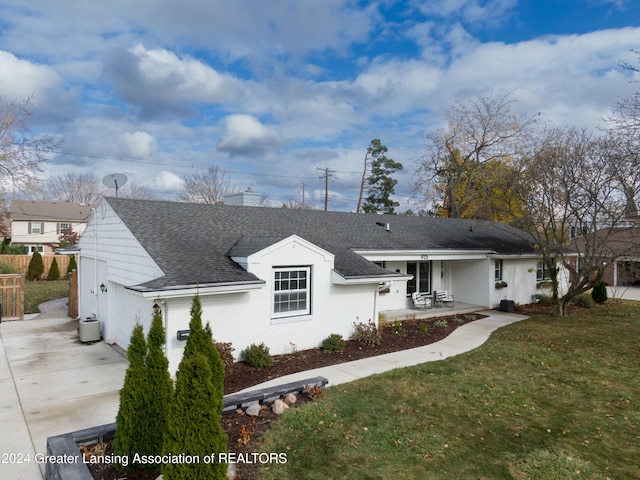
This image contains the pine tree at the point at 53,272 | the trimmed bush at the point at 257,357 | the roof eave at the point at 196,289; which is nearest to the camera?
the roof eave at the point at 196,289

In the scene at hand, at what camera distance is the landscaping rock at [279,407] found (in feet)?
21.6

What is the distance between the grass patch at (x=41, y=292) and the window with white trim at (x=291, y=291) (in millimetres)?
12291

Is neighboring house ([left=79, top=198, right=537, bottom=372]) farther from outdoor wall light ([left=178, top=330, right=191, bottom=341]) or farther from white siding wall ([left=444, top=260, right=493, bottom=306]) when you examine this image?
white siding wall ([left=444, top=260, right=493, bottom=306])

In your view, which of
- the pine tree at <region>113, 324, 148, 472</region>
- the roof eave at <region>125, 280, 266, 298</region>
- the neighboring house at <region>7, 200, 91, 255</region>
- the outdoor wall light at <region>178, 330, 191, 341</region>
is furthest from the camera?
the neighboring house at <region>7, 200, 91, 255</region>

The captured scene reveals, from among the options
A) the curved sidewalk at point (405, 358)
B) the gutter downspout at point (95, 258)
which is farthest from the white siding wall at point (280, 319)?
the gutter downspout at point (95, 258)

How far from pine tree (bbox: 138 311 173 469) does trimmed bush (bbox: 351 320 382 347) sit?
7404mm

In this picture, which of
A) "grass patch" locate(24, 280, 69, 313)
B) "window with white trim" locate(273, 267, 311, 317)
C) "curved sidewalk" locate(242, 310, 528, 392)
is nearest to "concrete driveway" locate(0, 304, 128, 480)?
"curved sidewalk" locate(242, 310, 528, 392)

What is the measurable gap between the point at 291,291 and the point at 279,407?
14.0 feet

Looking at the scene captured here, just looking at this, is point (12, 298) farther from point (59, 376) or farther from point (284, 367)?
point (284, 367)

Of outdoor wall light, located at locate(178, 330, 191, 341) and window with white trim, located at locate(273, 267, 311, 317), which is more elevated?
window with white trim, located at locate(273, 267, 311, 317)

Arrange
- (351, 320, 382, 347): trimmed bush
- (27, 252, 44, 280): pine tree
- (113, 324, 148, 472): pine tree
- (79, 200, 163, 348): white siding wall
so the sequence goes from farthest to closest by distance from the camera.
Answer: (27, 252, 44, 280): pine tree, (351, 320, 382, 347): trimmed bush, (79, 200, 163, 348): white siding wall, (113, 324, 148, 472): pine tree

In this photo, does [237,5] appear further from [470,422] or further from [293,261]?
[470,422]

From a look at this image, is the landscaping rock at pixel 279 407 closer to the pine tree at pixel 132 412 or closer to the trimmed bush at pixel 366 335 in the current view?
the pine tree at pixel 132 412

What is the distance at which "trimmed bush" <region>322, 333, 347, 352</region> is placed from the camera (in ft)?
35.1
